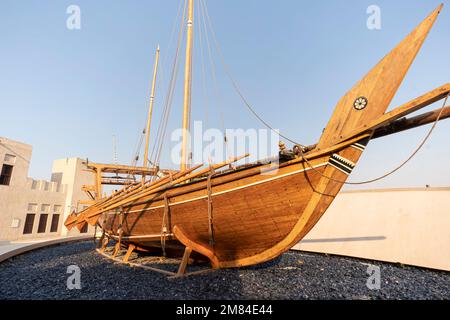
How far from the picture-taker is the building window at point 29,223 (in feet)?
53.5

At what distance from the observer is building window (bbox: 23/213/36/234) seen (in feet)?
53.5

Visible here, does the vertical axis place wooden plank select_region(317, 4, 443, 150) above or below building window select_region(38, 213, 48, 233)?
above

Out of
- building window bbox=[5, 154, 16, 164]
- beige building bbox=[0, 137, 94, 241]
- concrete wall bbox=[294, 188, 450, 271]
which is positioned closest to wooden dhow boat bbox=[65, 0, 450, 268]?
concrete wall bbox=[294, 188, 450, 271]

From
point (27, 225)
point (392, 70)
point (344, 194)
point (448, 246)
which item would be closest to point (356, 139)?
point (392, 70)

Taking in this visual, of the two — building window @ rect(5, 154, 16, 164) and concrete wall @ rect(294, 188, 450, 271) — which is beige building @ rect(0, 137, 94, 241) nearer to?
building window @ rect(5, 154, 16, 164)

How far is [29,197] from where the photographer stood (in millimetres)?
16609

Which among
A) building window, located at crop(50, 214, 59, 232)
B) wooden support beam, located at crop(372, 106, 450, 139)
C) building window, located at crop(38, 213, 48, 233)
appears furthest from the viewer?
building window, located at crop(50, 214, 59, 232)

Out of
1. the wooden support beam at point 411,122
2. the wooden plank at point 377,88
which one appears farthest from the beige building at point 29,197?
the wooden support beam at point 411,122

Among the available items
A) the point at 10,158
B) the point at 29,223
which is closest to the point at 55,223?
the point at 29,223

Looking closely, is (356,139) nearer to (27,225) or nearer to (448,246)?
(448,246)

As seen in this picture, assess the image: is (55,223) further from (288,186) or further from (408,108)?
(408,108)

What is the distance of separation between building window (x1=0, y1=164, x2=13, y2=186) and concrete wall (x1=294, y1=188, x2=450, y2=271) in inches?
784

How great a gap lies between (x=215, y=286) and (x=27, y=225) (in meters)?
18.8

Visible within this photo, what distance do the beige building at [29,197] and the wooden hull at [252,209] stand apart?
51.6 feet
